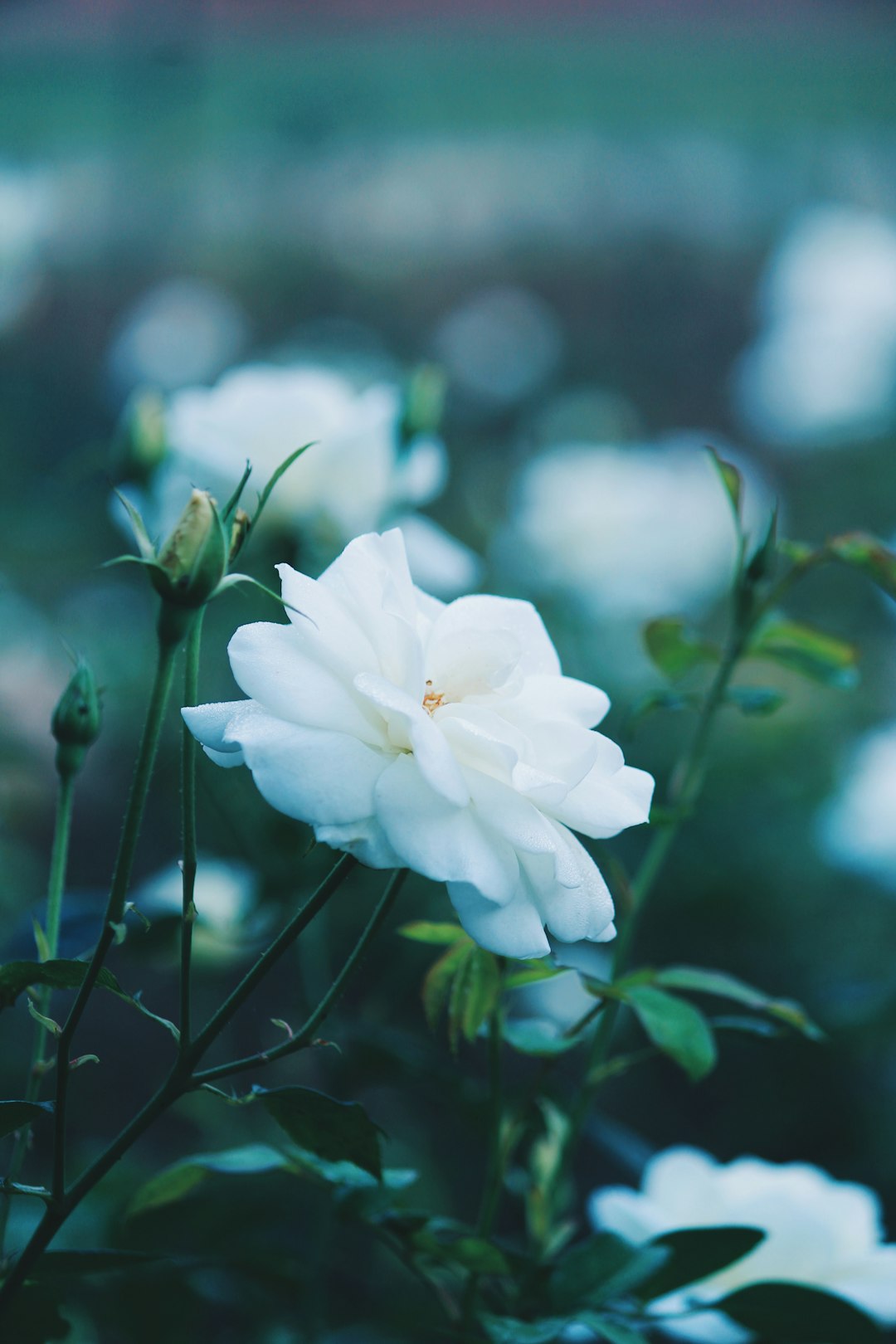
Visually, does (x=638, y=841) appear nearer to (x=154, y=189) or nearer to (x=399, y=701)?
(x=399, y=701)

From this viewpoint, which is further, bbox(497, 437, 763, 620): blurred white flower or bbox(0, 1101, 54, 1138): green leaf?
bbox(497, 437, 763, 620): blurred white flower

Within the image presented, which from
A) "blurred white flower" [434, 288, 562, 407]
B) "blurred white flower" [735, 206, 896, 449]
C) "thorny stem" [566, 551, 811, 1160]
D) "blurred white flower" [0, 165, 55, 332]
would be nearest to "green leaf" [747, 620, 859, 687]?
"thorny stem" [566, 551, 811, 1160]

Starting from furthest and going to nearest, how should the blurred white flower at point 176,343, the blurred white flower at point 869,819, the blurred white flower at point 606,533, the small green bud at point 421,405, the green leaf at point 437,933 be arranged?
the blurred white flower at point 176,343, the blurred white flower at point 606,533, the blurred white flower at point 869,819, the small green bud at point 421,405, the green leaf at point 437,933

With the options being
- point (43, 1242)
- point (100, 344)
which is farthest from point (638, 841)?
point (100, 344)

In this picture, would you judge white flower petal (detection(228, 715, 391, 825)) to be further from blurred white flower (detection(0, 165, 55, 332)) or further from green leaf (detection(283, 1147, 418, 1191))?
blurred white flower (detection(0, 165, 55, 332))

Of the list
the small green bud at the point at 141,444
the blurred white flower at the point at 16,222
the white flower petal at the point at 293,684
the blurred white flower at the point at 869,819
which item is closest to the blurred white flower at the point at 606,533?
the blurred white flower at the point at 869,819

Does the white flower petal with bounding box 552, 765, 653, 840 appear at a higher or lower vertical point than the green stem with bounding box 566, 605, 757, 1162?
higher

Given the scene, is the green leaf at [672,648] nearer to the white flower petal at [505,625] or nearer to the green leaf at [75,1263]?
the white flower petal at [505,625]
